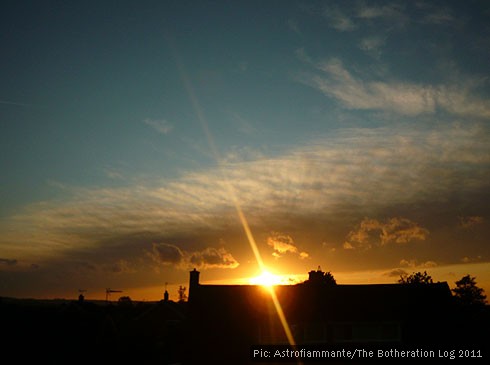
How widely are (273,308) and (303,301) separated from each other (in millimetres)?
2801

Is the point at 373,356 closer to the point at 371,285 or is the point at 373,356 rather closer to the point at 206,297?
the point at 371,285

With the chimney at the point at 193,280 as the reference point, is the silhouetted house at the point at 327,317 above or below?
below

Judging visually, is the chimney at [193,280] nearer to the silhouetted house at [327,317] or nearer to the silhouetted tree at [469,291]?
the silhouetted house at [327,317]

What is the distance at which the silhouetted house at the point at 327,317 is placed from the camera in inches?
1500

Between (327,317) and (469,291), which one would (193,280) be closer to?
(327,317)

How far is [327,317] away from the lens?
127 ft

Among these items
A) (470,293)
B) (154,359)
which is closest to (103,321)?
(154,359)

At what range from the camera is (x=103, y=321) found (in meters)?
63.6

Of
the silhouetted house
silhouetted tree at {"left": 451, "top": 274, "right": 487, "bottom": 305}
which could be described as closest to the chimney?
the silhouetted house

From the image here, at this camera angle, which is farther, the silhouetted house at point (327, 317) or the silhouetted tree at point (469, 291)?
the silhouetted tree at point (469, 291)

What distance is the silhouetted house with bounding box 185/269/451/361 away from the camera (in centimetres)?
3809

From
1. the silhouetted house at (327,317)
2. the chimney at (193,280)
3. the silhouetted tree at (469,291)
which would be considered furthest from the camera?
the silhouetted tree at (469,291)

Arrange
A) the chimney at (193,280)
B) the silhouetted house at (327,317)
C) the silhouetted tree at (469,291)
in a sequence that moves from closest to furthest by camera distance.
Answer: the silhouetted house at (327,317)
the chimney at (193,280)
the silhouetted tree at (469,291)

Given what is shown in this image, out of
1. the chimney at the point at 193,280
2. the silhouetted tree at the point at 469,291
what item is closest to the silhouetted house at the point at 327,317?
the chimney at the point at 193,280
